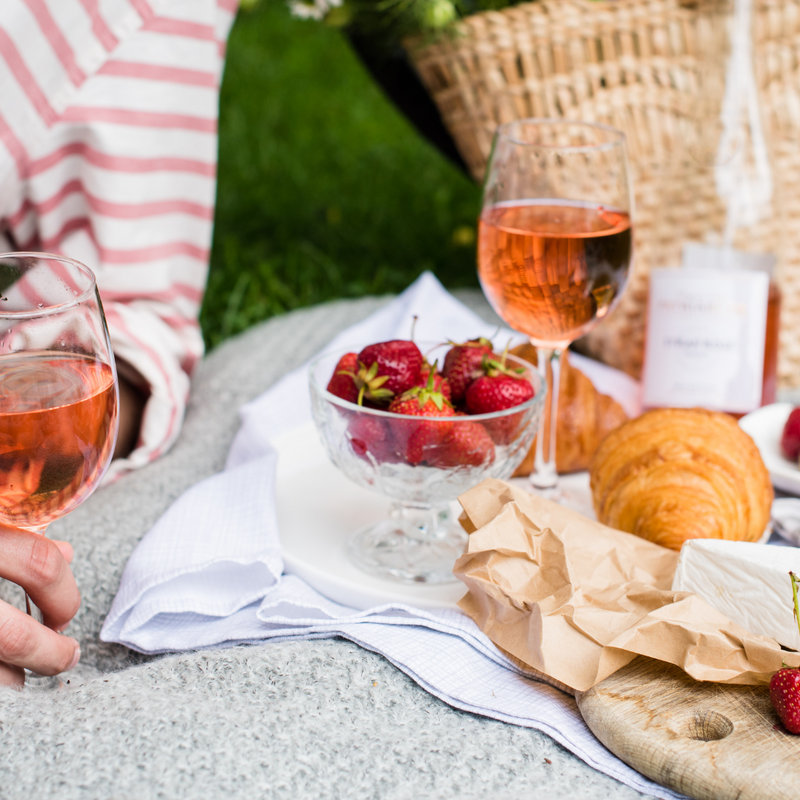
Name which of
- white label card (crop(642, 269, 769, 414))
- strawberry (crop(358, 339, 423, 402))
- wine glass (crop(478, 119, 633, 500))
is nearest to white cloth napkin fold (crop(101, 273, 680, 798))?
strawberry (crop(358, 339, 423, 402))

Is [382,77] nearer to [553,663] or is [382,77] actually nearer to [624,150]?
[624,150]

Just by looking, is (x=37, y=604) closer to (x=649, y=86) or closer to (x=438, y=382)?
(x=438, y=382)

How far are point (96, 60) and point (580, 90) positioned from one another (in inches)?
35.9

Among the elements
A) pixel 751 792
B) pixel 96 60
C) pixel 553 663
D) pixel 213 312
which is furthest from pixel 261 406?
pixel 213 312

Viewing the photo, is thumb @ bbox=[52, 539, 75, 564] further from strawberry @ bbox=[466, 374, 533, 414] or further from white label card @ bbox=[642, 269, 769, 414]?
white label card @ bbox=[642, 269, 769, 414]

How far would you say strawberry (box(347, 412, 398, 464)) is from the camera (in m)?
0.99

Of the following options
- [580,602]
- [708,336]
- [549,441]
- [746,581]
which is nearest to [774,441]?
[708,336]

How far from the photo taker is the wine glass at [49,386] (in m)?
0.78

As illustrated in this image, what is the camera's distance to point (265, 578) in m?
1.06

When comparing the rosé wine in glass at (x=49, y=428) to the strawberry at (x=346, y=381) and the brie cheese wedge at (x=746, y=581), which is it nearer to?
the strawberry at (x=346, y=381)

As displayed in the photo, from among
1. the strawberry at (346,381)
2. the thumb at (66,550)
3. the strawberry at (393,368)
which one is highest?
the strawberry at (393,368)

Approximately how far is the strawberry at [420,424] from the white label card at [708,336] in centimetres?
66

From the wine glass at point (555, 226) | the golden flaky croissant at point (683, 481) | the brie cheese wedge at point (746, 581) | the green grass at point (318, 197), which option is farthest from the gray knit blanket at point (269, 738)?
the green grass at point (318, 197)

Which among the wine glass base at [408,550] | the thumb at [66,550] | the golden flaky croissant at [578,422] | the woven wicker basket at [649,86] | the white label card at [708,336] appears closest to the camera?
the thumb at [66,550]
